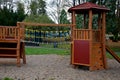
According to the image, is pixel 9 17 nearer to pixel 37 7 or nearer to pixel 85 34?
pixel 37 7

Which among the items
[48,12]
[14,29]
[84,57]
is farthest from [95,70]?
[48,12]

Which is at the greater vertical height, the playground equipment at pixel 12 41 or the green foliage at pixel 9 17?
the green foliage at pixel 9 17

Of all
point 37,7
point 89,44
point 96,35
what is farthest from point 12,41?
point 37,7

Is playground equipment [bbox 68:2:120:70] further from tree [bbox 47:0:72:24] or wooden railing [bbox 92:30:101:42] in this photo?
tree [bbox 47:0:72:24]

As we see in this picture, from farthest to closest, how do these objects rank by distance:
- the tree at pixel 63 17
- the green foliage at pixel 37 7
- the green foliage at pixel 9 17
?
1. the tree at pixel 63 17
2. the green foliage at pixel 37 7
3. the green foliage at pixel 9 17

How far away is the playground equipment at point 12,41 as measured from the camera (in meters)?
13.8

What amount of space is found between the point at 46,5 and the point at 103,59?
4851 cm

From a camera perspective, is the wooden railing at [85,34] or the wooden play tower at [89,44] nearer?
the wooden play tower at [89,44]

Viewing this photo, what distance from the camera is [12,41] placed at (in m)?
13.8

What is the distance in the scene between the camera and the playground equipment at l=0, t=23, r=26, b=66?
13766 millimetres

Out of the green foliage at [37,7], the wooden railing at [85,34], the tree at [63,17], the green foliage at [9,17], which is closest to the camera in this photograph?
the wooden railing at [85,34]

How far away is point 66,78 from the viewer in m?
10.4

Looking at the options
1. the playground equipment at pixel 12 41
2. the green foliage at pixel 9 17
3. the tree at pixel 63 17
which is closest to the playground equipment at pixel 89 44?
the playground equipment at pixel 12 41

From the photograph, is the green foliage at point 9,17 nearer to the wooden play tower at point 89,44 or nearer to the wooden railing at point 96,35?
the wooden play tower at point 89,44
